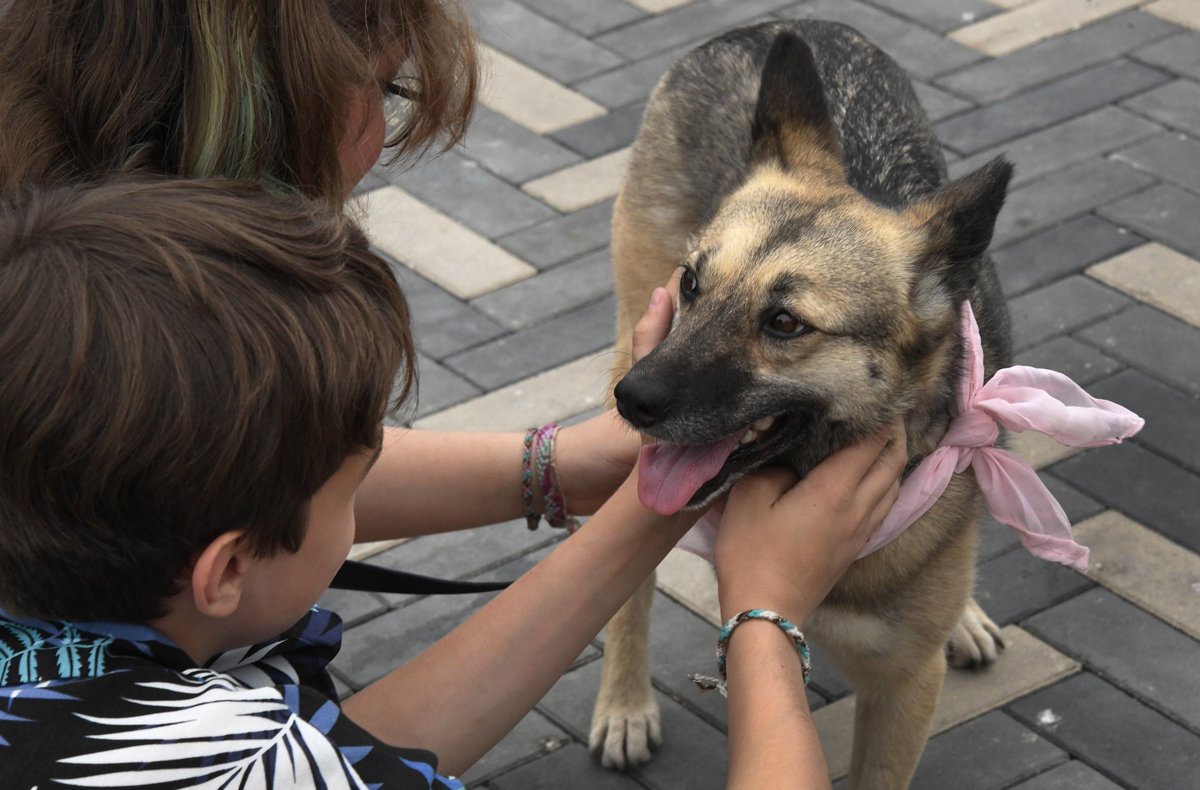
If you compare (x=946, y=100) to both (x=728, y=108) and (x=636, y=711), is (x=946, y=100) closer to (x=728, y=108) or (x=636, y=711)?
(x=728, y=108)

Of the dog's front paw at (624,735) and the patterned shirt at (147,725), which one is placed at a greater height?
the patterned shirt at (147,725)

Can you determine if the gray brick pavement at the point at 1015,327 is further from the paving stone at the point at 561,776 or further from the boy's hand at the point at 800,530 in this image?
the boy's hand at the point at 800,530

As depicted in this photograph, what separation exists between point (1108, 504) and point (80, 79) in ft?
8.81

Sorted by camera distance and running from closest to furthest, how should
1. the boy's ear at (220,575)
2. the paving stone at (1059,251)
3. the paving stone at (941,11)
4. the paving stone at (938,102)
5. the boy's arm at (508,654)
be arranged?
the boy's ear at (220,575) → the boy's arm at (508,654) → the paving stone at (1059,251) → the paving stone at (938,102) → the paving stone at (941,11)

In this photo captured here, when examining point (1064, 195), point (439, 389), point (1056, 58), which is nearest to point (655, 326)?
point (439, 389)

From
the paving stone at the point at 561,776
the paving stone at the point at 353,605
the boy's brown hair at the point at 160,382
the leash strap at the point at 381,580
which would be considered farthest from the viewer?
the paving stone at the point at 353,605

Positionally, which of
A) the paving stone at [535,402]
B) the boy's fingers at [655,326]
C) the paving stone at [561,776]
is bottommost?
the paving stone at [561,776]

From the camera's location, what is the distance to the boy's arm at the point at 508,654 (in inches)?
81.7

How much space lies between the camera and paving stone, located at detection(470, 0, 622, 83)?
5.50m

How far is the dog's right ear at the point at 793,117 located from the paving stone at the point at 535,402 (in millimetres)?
1412

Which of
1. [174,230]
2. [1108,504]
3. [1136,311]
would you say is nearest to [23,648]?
[174,230]

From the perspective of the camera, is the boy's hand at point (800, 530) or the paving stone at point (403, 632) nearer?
the boy's hand at point (800, 530)

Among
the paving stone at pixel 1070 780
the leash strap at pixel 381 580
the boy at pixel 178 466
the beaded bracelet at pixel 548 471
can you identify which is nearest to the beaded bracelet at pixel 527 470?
the beaded bracelet at pixel 548 471

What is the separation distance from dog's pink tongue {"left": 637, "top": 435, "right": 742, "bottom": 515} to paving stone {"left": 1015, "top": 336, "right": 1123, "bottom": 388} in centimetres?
201
